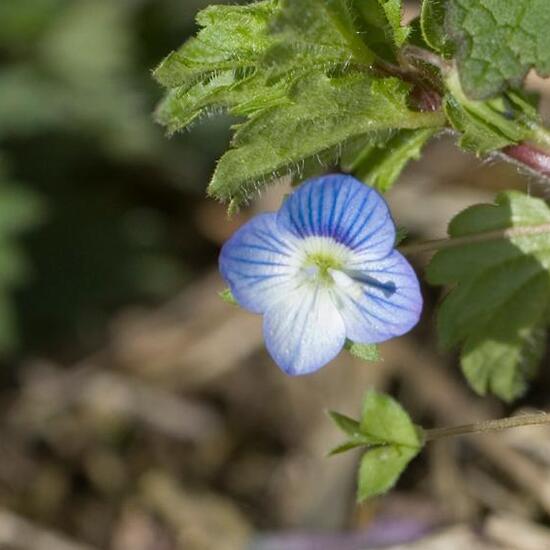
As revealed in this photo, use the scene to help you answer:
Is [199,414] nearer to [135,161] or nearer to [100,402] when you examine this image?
[100,402]

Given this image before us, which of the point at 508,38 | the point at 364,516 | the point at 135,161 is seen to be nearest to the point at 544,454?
the point at 364,516

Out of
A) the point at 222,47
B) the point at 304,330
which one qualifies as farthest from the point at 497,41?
the point at 304,330

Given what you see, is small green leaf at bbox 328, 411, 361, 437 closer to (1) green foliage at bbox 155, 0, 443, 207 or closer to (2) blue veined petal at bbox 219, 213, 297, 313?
(2) blue veined petal at bbox 219, 213, 297, 313

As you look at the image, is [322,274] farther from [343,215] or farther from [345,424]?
[345,424]

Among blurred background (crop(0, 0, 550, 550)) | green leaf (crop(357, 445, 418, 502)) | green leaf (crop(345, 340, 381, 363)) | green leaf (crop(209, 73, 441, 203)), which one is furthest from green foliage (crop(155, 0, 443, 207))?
blurred background (crop(0, 0, 550, 550))

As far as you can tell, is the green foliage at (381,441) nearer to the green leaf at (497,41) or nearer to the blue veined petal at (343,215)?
the blue veined petal at (343,215)
